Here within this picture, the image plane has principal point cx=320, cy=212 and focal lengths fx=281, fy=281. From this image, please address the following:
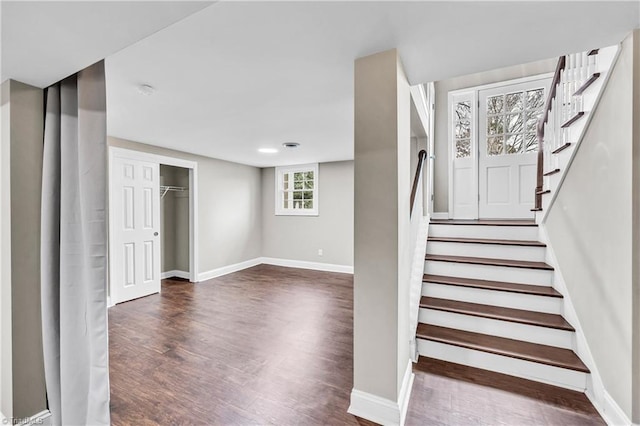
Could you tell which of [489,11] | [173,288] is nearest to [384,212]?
[489,11]

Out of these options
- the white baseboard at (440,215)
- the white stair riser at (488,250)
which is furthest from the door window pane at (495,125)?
the white stair riser at (488,250)

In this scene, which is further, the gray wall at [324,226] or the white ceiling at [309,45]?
the gray wall at [324,226]

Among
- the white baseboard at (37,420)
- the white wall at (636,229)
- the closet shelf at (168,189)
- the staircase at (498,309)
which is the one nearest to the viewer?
the white wall at (636,229)

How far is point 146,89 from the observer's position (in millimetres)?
2145

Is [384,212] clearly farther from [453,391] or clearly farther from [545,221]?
[545,221]

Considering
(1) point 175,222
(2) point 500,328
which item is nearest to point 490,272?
(2) point 500,328

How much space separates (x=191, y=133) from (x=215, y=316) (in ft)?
7.33

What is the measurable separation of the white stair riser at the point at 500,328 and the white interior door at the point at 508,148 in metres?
2.26

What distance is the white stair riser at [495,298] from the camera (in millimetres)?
2354

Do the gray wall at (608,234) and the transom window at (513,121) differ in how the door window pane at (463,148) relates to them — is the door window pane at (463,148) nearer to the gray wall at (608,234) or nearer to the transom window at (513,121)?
the transom window at (513,121)

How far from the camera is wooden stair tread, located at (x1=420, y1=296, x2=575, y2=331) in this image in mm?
2191

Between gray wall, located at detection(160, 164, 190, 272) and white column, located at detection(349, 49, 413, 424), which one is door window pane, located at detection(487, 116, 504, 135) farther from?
gray wall, located at detection(160, 164, 190, 272)

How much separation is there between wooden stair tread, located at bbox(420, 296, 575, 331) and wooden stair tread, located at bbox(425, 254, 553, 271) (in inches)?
16.0

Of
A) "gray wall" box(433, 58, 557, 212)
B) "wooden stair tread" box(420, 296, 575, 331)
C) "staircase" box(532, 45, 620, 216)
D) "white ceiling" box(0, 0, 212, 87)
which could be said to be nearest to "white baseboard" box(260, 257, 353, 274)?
"gray wall" box(433, 58, 557, 212)
